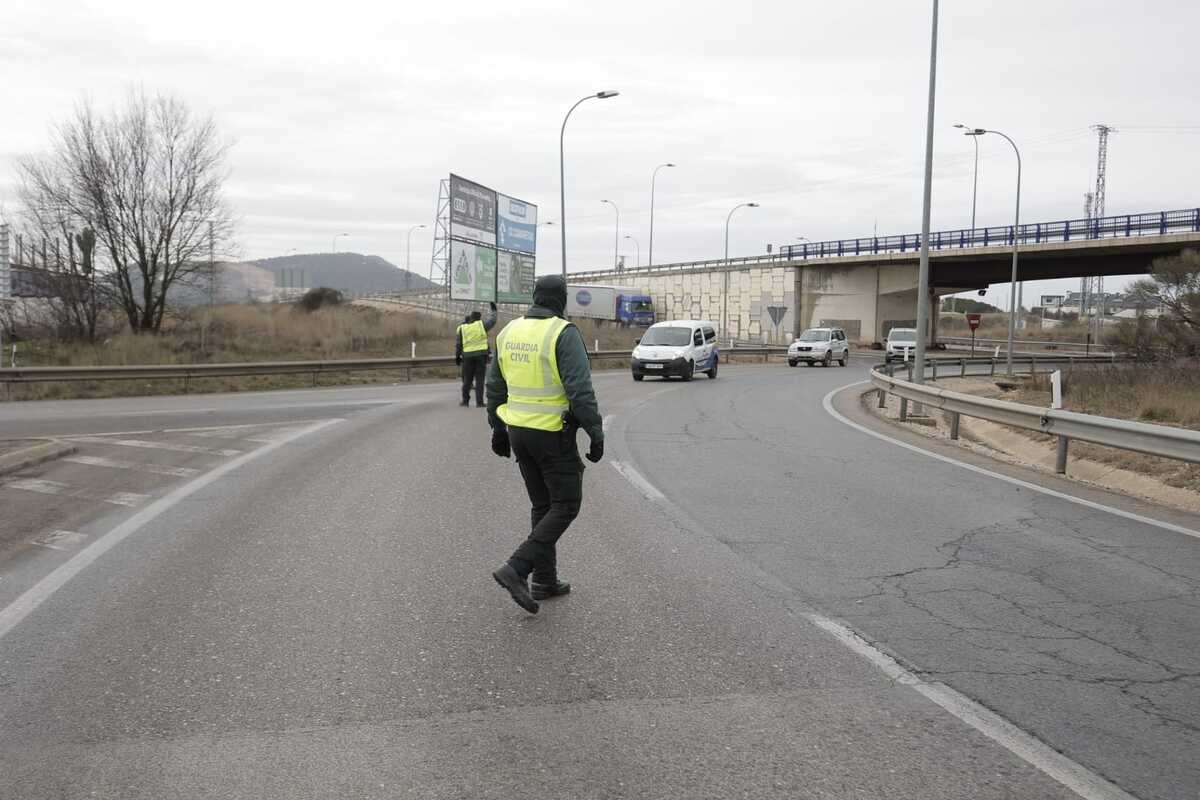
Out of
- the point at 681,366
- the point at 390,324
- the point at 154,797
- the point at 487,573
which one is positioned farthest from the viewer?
the point at 390,324

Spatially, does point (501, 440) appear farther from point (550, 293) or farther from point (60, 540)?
point (60, 540)

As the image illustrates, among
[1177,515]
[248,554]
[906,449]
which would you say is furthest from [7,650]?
[906,449]

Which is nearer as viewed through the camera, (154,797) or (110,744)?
(154,797)

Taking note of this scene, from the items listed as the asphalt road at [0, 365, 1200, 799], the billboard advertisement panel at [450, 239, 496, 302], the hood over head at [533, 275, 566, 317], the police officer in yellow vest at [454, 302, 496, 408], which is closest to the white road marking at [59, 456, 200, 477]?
the asphalt road at [0, 365, 1200, 799]

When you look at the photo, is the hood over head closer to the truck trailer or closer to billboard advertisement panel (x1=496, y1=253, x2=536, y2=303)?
billboard advertisement panel (x1=496, y1=253, x2=536, y2=303)

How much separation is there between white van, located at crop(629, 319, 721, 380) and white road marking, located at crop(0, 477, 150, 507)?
2042cm

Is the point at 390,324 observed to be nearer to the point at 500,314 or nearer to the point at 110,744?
the point at 500,314

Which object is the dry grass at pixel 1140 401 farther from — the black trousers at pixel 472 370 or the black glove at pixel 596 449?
the black trousers at pixel 472 370

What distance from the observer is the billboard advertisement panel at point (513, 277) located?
4769 cm

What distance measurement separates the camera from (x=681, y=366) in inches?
→ 1158

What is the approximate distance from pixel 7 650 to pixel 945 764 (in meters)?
4.21

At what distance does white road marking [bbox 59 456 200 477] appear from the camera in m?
10.6

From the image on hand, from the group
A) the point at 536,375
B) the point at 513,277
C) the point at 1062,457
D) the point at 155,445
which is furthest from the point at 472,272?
the point at 536,375

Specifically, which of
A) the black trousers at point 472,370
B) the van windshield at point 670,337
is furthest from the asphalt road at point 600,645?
the van windshield at point 670,337
